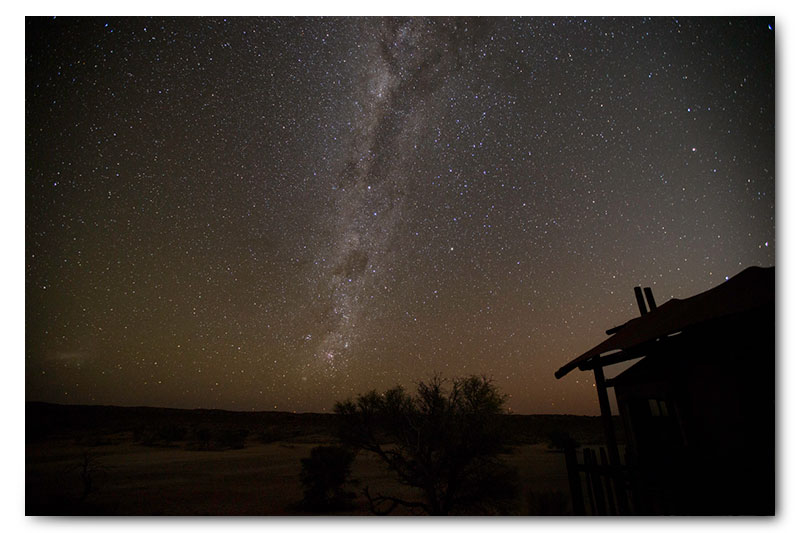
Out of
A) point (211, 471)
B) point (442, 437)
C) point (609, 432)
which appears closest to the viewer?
point (609, 432)

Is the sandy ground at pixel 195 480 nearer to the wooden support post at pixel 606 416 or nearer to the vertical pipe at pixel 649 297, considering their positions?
the wooden support post at pixel 606 416

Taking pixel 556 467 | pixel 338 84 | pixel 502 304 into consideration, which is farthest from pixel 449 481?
pixel 556 467

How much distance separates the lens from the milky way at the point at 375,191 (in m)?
5.29

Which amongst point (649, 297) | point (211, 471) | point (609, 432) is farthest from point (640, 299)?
point (211, 471)

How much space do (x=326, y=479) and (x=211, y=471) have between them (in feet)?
14.8

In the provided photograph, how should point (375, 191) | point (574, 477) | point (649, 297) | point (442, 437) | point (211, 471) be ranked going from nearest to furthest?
point (574, 477)
point (649, 297)
point (375, 191)
point (442, 437)
point (211, 471)

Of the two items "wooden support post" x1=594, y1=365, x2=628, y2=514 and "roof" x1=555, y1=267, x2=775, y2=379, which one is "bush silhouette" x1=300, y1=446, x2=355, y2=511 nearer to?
"wooden support post" x1=594, y1=365, x2=628, y2=514

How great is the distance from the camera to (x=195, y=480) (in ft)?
28.6

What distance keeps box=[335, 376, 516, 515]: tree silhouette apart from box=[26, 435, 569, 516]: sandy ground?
55 cm

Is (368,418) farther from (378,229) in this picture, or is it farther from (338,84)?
(338,84)

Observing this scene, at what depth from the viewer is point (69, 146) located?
5.51 m

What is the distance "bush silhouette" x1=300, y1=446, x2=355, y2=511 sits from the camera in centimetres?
771

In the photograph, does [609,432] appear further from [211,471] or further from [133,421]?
[211,471]

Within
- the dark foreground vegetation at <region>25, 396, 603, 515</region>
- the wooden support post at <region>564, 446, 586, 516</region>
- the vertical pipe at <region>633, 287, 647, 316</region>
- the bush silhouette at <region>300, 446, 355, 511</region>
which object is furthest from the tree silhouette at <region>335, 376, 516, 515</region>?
the wooden support post at <region>564, 446, 586, 516</region>
